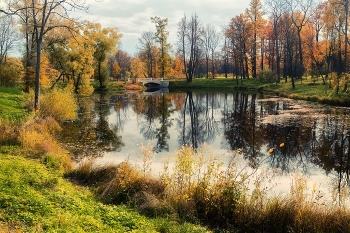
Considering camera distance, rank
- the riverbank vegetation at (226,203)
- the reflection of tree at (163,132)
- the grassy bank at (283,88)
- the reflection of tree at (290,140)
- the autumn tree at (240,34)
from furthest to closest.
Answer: the autumn tree at (240,34), the grassy bank at (283,88), the reflection of tree at (163,132), the reflection of tree at (290,140), the riverbank vegetation at (226,203)

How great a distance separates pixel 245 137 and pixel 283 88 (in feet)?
93.7

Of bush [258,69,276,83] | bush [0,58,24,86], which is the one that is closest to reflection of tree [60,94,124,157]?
bush [0,58,24,86]

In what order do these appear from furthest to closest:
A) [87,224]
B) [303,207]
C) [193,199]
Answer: [193,199] → [303,207] → [87,224]

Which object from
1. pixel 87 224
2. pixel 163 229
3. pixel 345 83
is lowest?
pixel 163 229

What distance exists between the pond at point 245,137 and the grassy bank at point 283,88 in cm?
233

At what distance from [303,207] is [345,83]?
26324 mm

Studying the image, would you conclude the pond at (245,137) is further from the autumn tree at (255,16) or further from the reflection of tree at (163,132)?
the autumn tree at (255,16)

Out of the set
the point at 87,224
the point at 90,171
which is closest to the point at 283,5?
the point at 90,171

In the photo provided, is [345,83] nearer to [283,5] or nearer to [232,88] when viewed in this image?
[283,5]

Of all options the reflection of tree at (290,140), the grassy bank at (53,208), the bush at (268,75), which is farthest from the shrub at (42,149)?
the bush at (268,75)

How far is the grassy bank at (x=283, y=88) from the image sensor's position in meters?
29.8

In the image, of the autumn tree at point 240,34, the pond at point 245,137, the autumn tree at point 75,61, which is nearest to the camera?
the pond at point 245,137

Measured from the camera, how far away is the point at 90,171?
33.3 feet

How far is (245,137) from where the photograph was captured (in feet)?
57.4
